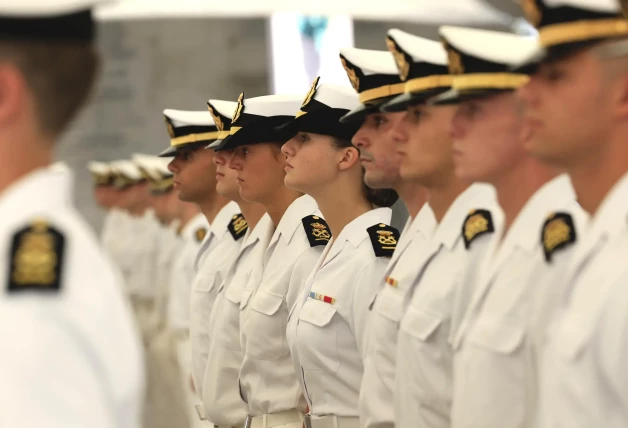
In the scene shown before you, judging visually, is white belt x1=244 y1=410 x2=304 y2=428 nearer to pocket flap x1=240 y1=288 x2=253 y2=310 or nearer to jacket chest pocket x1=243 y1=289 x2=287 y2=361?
jacket chest pocket x1=243 y1=289 x2=287 y2=361

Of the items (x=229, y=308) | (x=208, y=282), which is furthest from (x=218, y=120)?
(x=229, y=308)

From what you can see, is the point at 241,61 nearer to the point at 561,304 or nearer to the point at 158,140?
the point at 158,140

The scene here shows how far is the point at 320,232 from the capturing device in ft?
13.8

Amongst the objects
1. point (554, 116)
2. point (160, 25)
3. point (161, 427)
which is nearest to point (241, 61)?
point (160, 25)

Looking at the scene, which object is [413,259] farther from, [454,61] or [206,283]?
[206,283]

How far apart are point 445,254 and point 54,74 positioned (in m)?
1.50


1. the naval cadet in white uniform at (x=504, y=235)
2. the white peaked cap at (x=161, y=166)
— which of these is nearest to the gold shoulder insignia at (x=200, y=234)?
the white peaked cap at (x=161, y=166)

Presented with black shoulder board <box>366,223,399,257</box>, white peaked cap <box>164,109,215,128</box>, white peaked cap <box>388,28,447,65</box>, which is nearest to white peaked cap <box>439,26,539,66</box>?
white peaked cap <box>388,28,447,65</box>

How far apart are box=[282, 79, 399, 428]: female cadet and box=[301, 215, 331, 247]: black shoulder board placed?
1.00 ft

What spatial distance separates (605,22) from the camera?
205 centimetres

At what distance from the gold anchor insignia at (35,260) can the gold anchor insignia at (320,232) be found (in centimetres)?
264

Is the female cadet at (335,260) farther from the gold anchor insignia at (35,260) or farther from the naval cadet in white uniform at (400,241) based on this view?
the gold anchor insignia at (35,260)

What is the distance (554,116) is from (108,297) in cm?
99

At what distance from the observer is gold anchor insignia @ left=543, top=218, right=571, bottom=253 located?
2.31m
